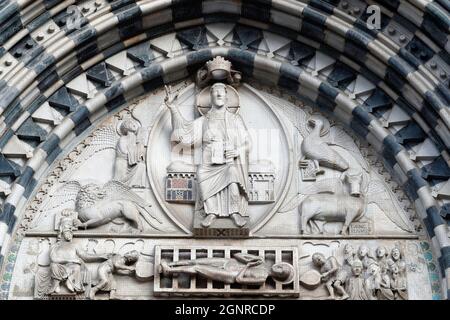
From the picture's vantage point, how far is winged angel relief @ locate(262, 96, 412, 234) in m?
13.4

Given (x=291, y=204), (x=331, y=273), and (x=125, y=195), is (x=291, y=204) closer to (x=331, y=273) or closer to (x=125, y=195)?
(x=331, y=273)

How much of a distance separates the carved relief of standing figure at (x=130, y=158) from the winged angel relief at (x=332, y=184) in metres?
1.58

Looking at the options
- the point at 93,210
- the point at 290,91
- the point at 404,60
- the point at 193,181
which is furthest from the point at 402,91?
the point at 93,210

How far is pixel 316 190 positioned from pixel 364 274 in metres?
1.11

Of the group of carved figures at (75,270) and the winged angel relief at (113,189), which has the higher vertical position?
the winged angel relief at (113,189)

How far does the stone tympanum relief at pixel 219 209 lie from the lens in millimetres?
12984

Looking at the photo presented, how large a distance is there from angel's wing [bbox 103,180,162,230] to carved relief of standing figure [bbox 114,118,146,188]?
68 mm

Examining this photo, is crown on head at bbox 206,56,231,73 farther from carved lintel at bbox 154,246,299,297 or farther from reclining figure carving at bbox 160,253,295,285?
reclining figure carving at bbox 160,253,295,285

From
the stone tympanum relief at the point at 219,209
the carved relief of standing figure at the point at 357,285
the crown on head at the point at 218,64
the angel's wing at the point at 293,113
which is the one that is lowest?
the carved relief of standing figure at the point at 357,285

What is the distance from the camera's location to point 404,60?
13508 millimetres

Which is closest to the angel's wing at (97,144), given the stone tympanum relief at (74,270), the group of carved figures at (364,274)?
the stone tympanum relief at (74,270)

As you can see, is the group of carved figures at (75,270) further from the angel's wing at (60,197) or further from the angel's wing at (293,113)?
the angel's wing at (293,113)

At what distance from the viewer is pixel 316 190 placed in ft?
44.5

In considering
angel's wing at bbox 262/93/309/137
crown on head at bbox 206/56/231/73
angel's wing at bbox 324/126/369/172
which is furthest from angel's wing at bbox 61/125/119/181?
angel's wing at bbox 324/126/369/172
